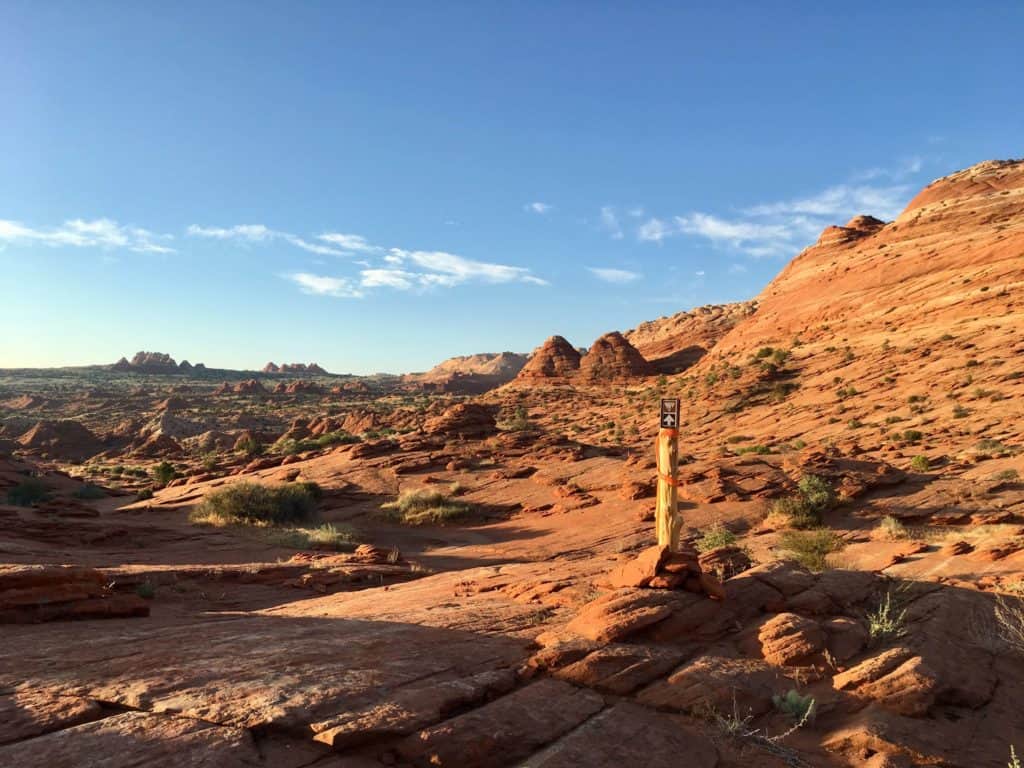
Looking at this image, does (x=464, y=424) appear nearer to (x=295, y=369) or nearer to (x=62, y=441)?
(x=62, y=441)

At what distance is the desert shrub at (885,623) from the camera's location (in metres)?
6.65

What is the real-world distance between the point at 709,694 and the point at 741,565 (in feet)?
13.1

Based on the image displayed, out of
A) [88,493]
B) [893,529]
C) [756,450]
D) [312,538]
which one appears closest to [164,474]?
[88,493]

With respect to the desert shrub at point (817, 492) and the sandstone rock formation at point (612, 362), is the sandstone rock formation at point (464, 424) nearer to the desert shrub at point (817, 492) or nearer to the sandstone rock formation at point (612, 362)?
the desert shrub at point (817, 492)

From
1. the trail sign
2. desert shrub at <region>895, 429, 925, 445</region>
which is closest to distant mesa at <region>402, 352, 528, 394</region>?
desert shrub at <region>895, 429, 925, 445</region>

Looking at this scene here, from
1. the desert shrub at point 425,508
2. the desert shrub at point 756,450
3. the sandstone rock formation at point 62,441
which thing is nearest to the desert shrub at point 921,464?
the desert shrub at point 756,450

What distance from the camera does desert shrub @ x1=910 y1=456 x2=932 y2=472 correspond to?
18.0 meters

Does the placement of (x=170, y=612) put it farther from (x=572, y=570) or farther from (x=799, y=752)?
(x=799, y=752)

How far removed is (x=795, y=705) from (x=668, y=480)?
11.2 feet

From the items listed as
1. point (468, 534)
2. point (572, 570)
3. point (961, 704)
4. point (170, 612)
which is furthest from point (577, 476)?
point (961, 704)

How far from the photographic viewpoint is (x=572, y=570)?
10.9 meters

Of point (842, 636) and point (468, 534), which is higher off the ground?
point (842, 636)

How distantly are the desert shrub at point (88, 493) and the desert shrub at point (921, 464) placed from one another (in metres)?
31.4

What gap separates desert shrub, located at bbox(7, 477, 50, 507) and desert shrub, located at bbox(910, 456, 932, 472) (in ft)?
97.2
